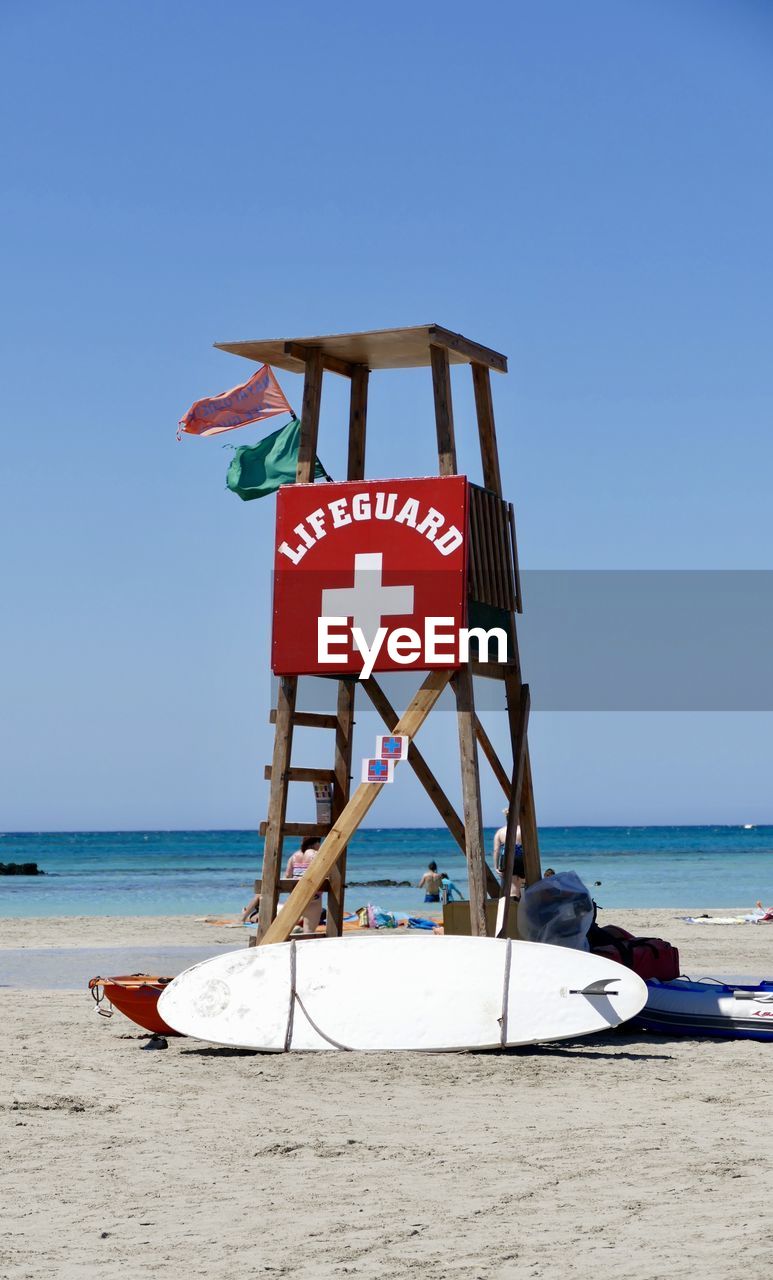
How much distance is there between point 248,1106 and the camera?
8.23 meters

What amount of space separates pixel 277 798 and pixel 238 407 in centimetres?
334

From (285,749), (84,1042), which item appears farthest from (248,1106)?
(285,749)

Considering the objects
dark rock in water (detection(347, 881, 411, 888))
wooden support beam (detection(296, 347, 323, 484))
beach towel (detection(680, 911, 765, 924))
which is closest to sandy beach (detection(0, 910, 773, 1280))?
wooden support beam (detection(296, 347, 323, 484))

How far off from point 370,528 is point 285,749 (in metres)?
1.81

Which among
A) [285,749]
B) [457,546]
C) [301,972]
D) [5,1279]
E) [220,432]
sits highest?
[220,432]

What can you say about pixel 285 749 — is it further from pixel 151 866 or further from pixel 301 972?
pixel 151 866

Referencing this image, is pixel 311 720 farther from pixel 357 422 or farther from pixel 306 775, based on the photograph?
pixel 357 422

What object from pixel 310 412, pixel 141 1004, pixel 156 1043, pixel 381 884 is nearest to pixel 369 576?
pixel 310 412

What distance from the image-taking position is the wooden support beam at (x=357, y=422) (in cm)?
1230

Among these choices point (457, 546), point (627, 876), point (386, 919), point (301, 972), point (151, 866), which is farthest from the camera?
point (151, 866)

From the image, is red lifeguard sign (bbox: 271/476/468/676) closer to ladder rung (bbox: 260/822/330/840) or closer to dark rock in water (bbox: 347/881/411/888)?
ladder rung (bbox: 260/822/330/840)

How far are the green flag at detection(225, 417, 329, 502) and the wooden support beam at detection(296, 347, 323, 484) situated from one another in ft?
1.45

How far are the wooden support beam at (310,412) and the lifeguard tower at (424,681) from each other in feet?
0.04

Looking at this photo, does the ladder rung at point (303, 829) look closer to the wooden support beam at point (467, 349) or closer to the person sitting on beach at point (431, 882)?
the wooden support beam at point (467, 349)
